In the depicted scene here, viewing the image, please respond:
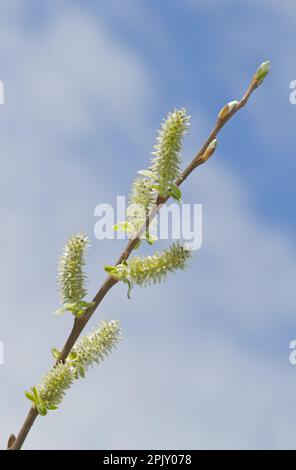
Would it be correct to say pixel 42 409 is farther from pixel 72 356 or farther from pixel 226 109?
pixel 226 109

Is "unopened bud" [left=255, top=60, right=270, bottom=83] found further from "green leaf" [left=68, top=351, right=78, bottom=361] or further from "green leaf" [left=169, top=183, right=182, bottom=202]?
"green leaf" [left=68, top=351, right=78, bottom=361]

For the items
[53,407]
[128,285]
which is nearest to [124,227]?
[128,285]

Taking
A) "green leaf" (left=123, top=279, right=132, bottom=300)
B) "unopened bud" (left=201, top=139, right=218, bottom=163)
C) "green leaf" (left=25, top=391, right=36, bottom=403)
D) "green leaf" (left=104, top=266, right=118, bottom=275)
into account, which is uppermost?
"unopened bud" (left=201, top=139, right=218, bottom=163)

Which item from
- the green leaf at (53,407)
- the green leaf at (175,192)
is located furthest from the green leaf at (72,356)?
the green leaf at (175,192)

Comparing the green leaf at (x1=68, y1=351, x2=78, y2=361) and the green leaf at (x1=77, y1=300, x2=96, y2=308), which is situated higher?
the green leaf at (x1=77, y1=300, x2=96, y2=308)

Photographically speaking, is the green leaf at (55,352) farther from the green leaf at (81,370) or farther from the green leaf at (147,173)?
the green leaf at (147,173)

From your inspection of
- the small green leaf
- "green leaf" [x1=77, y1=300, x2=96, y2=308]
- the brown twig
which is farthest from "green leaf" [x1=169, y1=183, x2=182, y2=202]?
"green leaf" [x1=77, y1=300, x2=96, y2=308]
